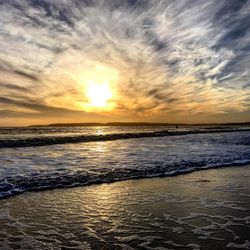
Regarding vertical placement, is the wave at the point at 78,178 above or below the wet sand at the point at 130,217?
above

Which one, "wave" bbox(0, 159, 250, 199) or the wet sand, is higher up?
"wave" bbox(0, 159, 250, 199)

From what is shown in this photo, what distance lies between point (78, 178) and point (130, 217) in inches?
165

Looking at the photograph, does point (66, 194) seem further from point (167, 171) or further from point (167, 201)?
point (167, 171)

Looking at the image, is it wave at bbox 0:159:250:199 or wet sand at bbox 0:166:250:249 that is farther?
wave at bbox 0:159:250:199

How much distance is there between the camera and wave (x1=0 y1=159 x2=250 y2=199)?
8.33 meters

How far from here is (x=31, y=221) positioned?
5574mm

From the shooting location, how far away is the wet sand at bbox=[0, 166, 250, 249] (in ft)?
15.2

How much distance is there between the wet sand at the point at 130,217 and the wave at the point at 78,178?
1.63 feet

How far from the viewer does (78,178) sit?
968cm

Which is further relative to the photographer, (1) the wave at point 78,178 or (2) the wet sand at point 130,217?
(1) the wave at point 78,178

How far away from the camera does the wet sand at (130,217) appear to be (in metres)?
4.64

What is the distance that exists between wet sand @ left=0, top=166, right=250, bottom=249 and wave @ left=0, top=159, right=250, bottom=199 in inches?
19.6

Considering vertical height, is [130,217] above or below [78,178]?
below

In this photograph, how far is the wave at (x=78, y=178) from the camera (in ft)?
27.3
